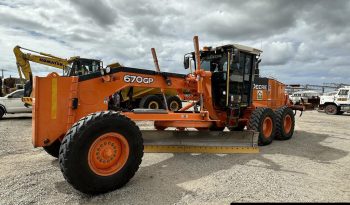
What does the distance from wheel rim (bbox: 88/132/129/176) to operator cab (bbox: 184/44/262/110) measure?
3.98 m

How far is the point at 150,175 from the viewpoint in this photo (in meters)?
5.24

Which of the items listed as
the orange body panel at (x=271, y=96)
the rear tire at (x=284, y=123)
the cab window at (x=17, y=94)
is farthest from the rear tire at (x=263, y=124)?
the cab window at (x=17, y=94)

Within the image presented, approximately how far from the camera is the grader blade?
685cm

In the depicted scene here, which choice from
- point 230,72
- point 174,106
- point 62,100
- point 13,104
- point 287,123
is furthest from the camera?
point 174,106

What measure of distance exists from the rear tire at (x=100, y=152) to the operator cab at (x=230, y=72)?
382 cm

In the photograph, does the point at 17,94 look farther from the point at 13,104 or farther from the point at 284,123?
the point at 284,123

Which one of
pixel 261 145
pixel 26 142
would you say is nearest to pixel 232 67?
pixel 261 145

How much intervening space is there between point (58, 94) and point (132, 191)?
200 centimetres

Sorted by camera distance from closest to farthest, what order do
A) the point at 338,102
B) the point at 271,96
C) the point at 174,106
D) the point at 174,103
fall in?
1. the point at 271,96
2. the point at 174,106
3. the point at 174,103
4. the point at 338,102

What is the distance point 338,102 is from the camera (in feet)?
76.3

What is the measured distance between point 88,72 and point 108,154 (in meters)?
11.0

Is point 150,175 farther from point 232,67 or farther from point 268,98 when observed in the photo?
point 268,98

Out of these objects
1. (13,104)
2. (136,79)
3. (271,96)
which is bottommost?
(13,104)

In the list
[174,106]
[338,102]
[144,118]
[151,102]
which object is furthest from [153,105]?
[338,102]
